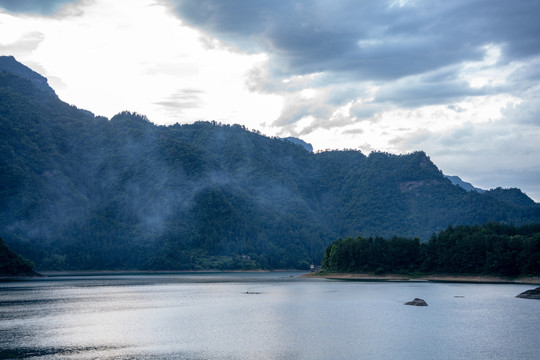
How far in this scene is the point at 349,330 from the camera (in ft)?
216

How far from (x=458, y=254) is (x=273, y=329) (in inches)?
4636

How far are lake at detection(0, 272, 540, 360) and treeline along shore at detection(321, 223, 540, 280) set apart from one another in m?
50.0

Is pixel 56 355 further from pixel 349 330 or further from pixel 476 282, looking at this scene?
pixel 476 282

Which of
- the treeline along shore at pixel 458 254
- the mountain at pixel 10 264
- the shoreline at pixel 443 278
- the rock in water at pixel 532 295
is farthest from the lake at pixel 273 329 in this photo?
the mountain at pixel 10 264

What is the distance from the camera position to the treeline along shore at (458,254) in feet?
501

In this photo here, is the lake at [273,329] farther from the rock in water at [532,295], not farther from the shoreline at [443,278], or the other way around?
the shoreline at [443,278]

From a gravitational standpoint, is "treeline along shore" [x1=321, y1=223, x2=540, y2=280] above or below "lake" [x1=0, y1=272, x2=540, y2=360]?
above

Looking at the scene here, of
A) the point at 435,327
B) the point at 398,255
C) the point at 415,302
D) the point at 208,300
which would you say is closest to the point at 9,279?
the point at 208,300

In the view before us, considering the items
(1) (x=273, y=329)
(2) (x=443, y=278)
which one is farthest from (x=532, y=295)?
(2) (x=443, y=278)

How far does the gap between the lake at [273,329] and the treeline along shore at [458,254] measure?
164ft

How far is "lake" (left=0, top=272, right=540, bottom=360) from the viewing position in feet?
172

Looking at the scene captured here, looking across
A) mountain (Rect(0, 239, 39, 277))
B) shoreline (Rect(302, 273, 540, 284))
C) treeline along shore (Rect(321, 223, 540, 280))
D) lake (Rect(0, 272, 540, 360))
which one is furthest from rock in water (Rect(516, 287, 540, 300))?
mountain (Rect(0, 239, 39, 277))

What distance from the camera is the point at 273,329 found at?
67.9 m

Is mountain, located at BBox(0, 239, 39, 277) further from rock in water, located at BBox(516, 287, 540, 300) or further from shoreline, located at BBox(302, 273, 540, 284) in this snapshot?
rock in water, located at BBox(516, 287, 540, 300)
